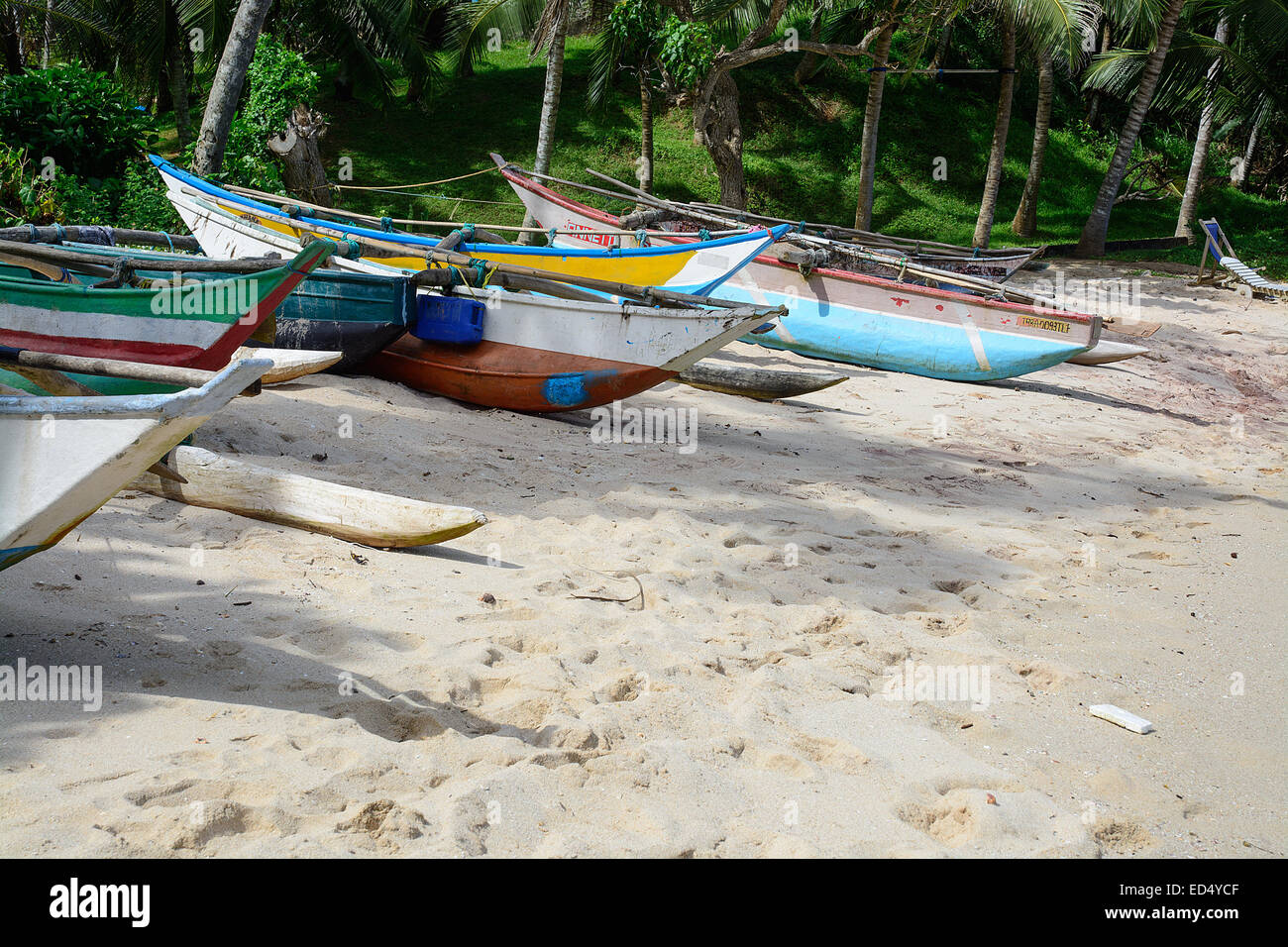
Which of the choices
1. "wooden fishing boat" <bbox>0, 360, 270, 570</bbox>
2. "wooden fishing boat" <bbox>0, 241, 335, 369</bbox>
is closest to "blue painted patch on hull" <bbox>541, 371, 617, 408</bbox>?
"wooden fishing boat" <bbox>0, 241, 335, 369</bbox>

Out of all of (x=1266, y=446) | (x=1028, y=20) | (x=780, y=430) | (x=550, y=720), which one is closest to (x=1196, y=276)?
(x=1028, y=20)

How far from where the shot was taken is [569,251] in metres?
8.79

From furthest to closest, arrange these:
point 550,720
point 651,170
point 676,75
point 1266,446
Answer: point 651,170 → point 676,75 → point 1266,446 → point 550,720

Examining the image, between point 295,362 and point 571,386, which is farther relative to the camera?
point 571,386

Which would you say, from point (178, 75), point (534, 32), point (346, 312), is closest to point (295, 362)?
point (346, 312)

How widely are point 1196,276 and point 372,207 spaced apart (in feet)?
45.2

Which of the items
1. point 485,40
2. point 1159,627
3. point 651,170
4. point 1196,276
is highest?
point 485,40

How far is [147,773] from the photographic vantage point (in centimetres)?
267

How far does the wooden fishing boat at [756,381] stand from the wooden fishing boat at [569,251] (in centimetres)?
74

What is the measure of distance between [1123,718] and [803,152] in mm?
17919

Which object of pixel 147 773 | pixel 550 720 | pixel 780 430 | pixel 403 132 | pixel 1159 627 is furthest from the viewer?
pixel 403 132

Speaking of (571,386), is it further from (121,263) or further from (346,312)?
(121,263)

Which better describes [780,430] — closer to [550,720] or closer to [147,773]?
[550,720]

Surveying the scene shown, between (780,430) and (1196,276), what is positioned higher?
(1196,276)
